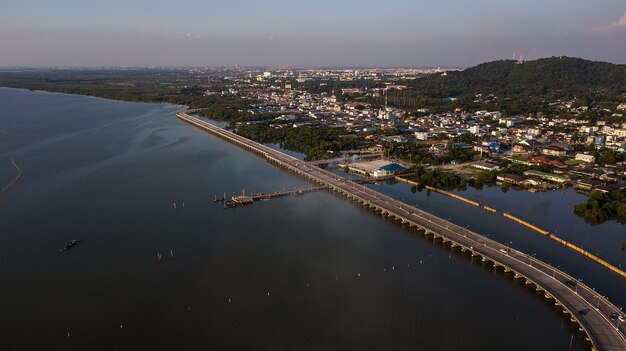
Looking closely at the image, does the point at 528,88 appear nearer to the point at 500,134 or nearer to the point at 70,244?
the point at 500,134

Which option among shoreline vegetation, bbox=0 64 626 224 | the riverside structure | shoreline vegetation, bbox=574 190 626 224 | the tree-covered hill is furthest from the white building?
the tree-covered hill

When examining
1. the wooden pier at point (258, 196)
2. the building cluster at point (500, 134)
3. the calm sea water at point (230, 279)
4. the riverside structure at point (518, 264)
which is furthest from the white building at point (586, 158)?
the wooden pier at point (258, 196)

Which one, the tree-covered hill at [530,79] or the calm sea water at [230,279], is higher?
the tree-covered hill at [530,79]

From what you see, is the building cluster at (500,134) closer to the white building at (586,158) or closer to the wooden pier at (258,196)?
the white building at (586,158)

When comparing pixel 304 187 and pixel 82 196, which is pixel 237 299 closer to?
pixel 304 187

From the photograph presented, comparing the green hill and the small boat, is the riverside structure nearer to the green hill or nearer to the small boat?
the small boat
